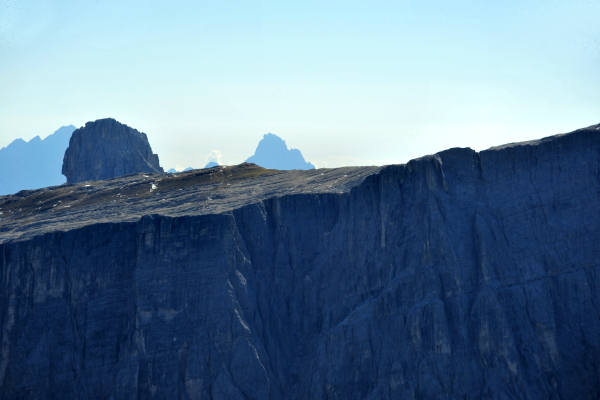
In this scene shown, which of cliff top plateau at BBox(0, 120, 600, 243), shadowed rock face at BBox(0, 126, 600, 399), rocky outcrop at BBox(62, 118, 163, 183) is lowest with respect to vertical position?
shadowed rock face at BBox(0, 126, 600, 399)

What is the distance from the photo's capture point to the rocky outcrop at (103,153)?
187875mm

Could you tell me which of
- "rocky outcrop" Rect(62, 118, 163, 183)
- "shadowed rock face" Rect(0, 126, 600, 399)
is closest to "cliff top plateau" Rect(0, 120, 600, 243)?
"shadowed rock face" Rect(0, 126, 600, 399)

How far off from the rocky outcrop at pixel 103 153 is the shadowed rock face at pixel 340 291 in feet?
310

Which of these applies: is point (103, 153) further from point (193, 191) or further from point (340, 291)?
point (340, 291)

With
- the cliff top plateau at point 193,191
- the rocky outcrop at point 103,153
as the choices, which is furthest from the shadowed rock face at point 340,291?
the rocky outcrop at point 103,153

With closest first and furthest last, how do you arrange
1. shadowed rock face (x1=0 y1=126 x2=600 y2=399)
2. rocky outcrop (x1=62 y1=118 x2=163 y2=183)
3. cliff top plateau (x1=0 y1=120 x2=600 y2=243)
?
shadowed rock face (x1=0 y1=126 x2=600 y2=399) < cliff top plateau (x1=0 y1=120 x2=600 y2=243) < rocky outcrop (x1=62 y1=118 x2=163 y2=183)

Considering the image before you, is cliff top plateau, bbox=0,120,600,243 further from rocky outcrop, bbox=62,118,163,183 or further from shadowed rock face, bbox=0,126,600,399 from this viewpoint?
rocky outcrop, bbox=62,118,163,183

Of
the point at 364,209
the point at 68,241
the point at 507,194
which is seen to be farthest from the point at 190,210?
the point at 507,194

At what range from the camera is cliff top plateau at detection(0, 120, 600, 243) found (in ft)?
278

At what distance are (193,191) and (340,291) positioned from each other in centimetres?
3428

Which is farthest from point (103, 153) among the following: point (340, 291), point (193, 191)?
point (340, 291)

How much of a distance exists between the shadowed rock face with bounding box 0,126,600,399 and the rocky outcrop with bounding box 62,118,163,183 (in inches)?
3722

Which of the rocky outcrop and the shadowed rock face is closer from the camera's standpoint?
the shadowed rock face

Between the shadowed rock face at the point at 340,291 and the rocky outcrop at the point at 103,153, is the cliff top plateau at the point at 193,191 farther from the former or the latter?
the rocky outcrop at the point at 103,153
